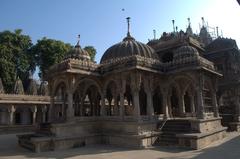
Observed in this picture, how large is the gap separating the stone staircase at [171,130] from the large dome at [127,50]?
5.86m

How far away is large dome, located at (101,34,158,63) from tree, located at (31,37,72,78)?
22.0 meters

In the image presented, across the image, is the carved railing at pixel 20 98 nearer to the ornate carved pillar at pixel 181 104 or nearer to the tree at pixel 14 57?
the tree at pixel 14 57

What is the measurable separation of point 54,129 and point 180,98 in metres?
10.6

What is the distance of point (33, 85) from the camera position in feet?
135

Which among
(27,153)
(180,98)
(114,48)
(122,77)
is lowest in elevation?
(27,153)

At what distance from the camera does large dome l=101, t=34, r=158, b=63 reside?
19.0 m

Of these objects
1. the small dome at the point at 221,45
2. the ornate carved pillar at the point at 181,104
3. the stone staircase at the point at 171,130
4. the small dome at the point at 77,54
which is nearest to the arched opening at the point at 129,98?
the ornate carved pillar at the point at 181,104

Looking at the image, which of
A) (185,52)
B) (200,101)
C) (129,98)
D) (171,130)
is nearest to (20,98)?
(129,98)

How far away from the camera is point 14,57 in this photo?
39.1 meters

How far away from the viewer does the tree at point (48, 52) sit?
4054 cm

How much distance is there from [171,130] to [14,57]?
3226 centimetres

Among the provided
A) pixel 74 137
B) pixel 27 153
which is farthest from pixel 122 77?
pixel 27 153

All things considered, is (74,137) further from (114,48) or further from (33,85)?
(33,85)

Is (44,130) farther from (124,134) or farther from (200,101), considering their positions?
(200,101)
